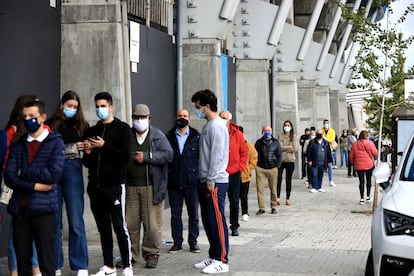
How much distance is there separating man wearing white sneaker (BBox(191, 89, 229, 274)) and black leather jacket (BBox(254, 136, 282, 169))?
269 inches

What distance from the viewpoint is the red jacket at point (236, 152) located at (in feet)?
42.6

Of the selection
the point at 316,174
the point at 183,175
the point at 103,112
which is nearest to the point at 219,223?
the point at 183,175

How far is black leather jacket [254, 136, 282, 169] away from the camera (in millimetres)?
16562

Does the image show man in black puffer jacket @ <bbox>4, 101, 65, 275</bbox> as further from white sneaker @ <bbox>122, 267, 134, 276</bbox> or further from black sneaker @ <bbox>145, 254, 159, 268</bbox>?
black sneaker @ <bbox>145, 254, 159, 268</bbox>

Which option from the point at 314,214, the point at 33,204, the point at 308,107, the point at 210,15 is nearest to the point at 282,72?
the point at 308,107

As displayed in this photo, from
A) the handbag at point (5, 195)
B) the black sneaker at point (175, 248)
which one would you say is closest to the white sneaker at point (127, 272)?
the handbag at point (5, 195)

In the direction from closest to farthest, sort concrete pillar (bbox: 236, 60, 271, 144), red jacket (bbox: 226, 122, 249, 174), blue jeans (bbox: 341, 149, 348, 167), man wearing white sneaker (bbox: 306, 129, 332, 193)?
red jacket (bbox: 226, 122, 249, 174), man wearing white sneaker (bbox: 306, 129, 332, 193), concrete pillar (bbox: 236, 60, 271, 144), blue jeans (bbox: 341, 149, 348, 167)

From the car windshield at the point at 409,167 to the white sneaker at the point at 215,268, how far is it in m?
2.66

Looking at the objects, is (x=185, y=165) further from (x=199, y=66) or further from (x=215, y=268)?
(x=199, y=66)

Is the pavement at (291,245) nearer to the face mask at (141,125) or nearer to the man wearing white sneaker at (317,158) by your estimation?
the face mask at (141,125)

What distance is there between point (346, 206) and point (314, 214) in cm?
211

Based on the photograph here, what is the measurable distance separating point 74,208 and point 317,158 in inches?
565

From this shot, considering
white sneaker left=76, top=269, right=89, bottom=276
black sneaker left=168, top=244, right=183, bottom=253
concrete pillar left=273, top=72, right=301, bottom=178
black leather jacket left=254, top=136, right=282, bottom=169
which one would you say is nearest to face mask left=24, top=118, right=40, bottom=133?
white sneaker left=76, top=269, right=89, bottom=276

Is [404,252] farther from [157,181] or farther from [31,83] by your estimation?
[31,83]
